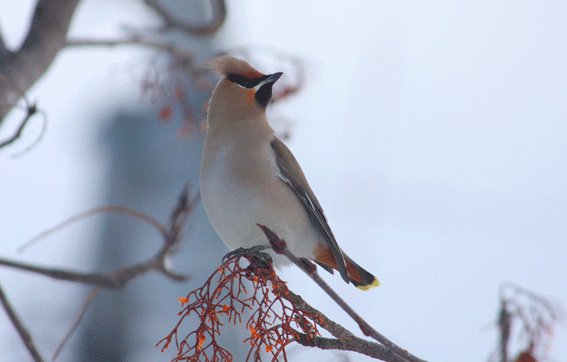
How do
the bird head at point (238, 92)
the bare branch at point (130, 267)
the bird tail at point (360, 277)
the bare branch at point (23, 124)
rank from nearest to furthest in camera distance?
the bare branch at point (23, 124) < the bare branch at point (130, 267) < the bird tail at point (360, 277) < the bird head at point (238, 92)

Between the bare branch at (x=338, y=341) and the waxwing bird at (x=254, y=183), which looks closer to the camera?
the bare branch at (x=338, y=341)

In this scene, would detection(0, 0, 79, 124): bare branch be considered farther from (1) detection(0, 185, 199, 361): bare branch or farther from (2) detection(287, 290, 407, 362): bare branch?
(2) detection(287, 290, 407, 362): bare branch

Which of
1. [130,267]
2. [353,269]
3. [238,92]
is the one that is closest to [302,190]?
[353,269]

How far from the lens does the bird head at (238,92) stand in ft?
7.30

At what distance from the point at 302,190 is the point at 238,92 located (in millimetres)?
471

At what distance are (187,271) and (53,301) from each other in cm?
111

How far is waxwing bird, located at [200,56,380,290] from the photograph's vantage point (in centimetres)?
189

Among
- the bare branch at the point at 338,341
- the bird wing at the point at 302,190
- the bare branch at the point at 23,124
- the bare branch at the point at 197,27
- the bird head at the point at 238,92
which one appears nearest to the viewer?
the bare branch at the point at 338,341

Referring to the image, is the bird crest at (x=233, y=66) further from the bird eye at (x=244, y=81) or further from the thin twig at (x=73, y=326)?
the thin twig at (x=73, y=326)

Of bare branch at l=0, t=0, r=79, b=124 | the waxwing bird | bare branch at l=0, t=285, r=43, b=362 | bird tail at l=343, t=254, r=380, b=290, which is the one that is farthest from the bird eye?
bare branch at l=0, t=285, r=43, b=362

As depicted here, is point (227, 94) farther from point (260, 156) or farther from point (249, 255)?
point (249, 255)

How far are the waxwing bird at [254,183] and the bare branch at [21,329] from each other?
625 millimetres

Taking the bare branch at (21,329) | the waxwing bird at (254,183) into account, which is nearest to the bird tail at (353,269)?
the waxwing bird at (254,183)

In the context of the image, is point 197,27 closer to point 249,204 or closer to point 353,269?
point 249,204
